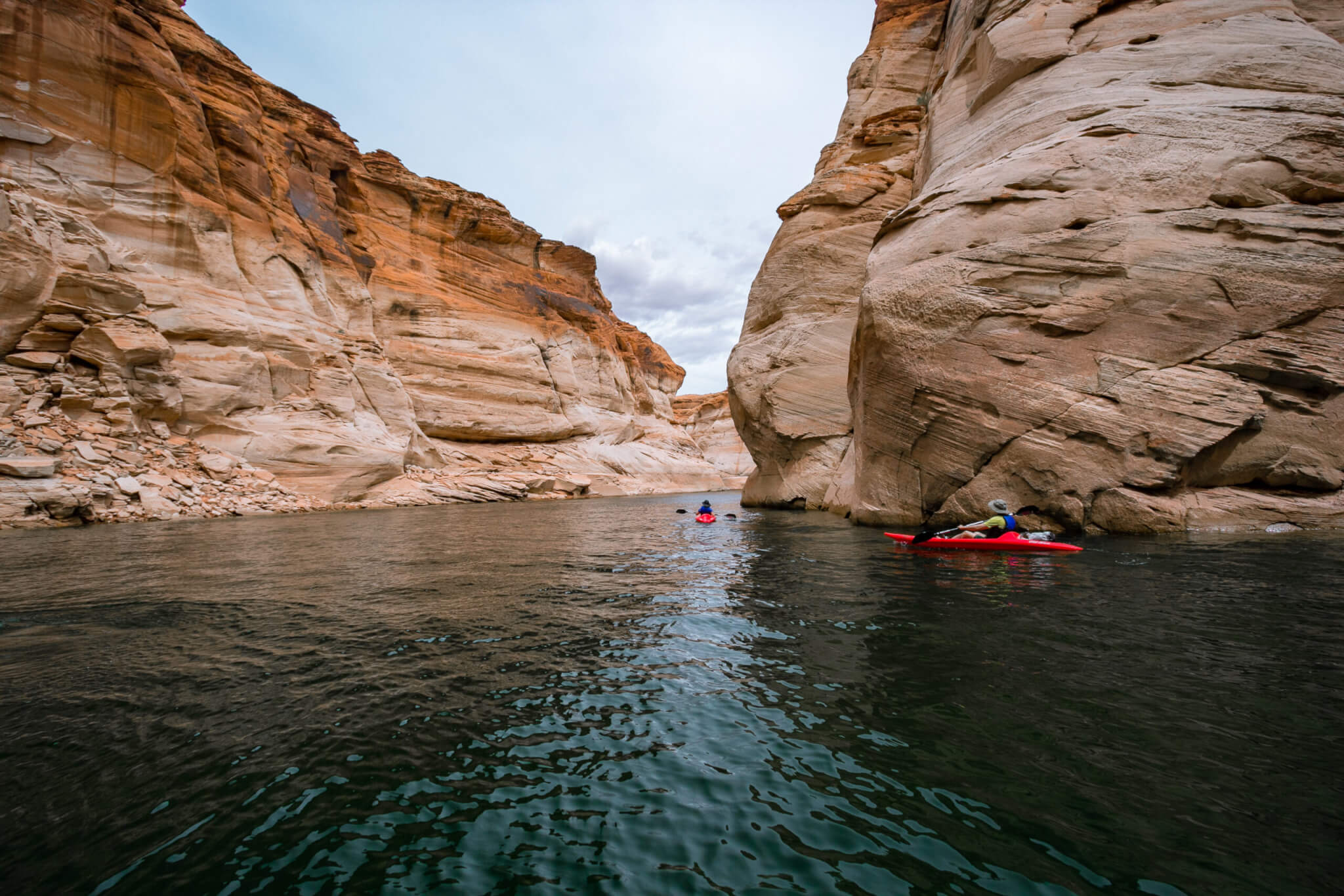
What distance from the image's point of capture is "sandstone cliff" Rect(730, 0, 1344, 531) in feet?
37.4

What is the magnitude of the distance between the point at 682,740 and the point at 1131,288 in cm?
1372

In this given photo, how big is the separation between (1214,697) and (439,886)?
16.1 feet

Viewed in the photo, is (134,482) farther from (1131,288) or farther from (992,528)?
(1131,288)

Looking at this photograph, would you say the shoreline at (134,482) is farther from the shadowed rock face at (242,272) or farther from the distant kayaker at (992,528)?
the distant kayaker at (992,528)

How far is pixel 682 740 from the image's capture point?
361 cm

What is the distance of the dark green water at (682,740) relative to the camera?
2.42 m

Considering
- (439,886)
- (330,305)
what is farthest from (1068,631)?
(330,305)

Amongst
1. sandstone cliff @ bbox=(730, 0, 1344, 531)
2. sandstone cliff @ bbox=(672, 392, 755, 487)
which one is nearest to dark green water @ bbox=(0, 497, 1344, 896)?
sandstone cliff @ bbox=(730, 0, 1344, 531)

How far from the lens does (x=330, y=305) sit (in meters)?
32.6

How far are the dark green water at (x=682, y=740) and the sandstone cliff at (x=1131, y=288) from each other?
531 centimetres

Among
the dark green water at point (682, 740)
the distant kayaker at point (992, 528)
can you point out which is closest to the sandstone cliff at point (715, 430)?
the distant kayaker at point (992, 528)

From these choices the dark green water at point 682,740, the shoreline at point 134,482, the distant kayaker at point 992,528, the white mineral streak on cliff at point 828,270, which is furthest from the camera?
the white mineral streak on cliff at point 828,270

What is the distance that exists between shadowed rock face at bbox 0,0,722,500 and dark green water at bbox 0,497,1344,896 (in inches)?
694

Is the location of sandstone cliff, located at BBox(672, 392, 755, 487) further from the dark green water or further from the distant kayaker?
the dark green water
